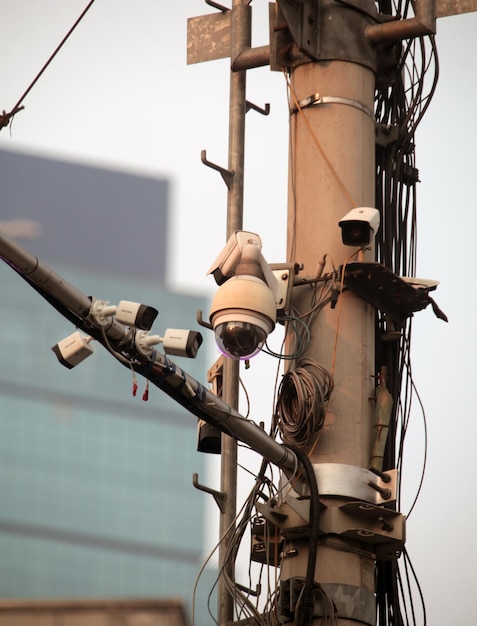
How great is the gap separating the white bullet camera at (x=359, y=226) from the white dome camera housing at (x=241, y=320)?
1.48 m

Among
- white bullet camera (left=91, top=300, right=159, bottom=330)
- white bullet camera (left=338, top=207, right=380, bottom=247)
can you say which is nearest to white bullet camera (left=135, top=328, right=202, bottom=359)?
white bullet camera (left=91, top=300, right=159, bottom=330)

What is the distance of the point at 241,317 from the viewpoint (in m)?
7.61

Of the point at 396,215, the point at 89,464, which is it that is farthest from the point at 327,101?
the point at 89,464

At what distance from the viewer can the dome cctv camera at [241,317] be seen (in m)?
7.61

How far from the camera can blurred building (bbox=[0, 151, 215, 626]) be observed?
115m

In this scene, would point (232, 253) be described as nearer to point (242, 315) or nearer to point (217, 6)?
point (242, 315)

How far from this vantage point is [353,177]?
9.71 m

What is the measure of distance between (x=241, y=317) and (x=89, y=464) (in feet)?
363

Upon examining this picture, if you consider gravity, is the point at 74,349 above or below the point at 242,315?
below

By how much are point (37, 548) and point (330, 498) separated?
112590 millimetres

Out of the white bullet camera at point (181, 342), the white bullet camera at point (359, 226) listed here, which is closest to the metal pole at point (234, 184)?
the white bullet camera at point (359, 226)

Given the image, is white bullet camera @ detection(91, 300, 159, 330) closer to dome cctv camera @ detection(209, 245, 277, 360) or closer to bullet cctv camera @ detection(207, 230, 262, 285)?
dome cctv camera @ detection(209, 245, 277, 360)

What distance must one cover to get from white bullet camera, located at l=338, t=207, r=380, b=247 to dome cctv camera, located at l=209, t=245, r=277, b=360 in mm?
1433

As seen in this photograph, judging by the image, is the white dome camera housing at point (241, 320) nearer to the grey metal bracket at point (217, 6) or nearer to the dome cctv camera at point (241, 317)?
the dome cctv camera at point (241, 317)
